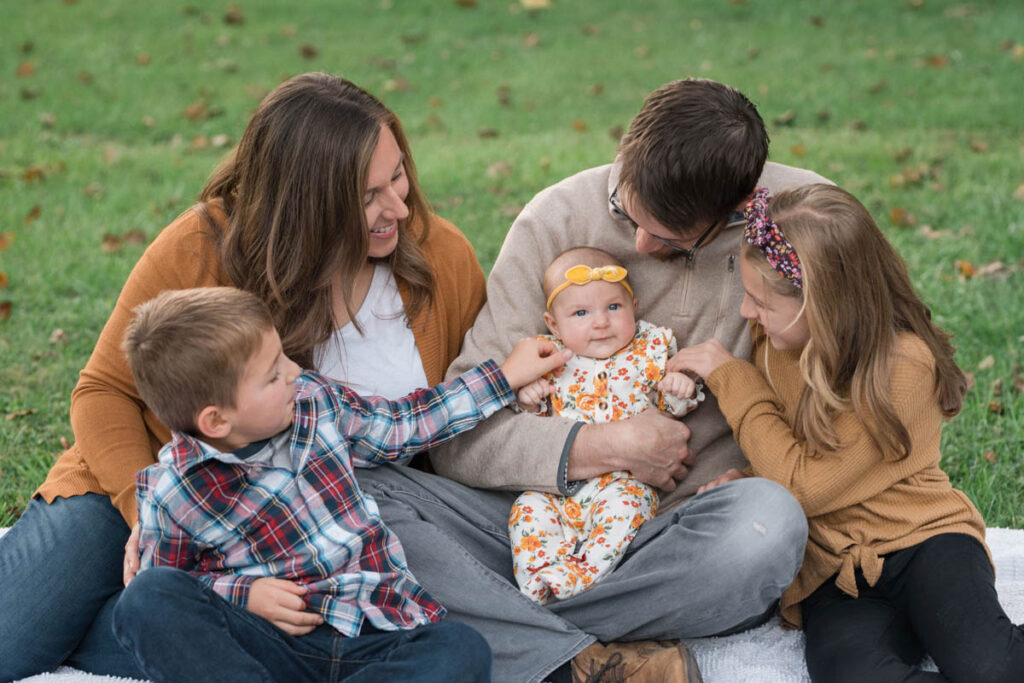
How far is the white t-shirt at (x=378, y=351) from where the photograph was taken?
10.2ft

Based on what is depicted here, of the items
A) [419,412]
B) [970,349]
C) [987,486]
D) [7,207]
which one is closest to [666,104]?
[419,412]

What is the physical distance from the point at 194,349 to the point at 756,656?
1577 mm

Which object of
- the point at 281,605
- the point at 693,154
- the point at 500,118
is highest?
the point at 693,154

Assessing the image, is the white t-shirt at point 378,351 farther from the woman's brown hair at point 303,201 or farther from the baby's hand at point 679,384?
the baby's hand at point 679,384

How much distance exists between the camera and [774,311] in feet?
9.01

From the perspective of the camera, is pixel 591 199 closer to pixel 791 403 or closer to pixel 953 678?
pixel 791 403

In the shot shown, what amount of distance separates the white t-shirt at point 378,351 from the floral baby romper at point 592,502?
0.42m

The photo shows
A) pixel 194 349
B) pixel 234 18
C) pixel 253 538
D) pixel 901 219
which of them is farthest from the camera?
pixel 234 18

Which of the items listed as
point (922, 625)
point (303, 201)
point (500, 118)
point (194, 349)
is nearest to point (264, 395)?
point (194, 349)

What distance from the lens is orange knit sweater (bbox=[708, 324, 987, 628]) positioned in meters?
2.70

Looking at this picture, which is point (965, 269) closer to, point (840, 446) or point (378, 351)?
point (840, 446)

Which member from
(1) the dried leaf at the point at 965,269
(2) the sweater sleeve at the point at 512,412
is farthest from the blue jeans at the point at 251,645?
(1) the dried leaf at the point at 965,269

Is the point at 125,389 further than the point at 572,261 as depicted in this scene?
No

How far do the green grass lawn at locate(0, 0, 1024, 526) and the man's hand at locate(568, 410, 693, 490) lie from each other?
1.27m
